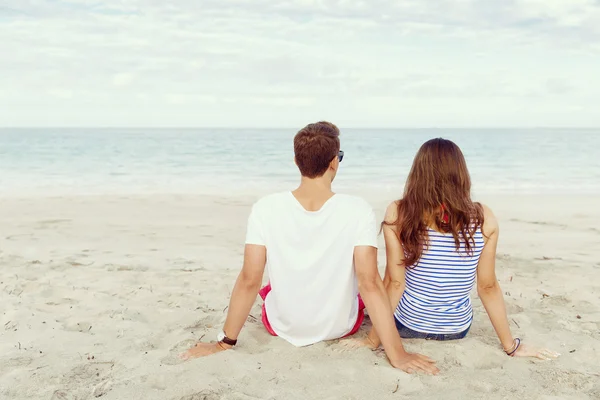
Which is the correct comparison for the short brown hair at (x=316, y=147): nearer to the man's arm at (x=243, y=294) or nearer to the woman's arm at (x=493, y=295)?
the man's arm at (x=243, y=294)

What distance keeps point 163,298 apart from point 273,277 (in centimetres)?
179

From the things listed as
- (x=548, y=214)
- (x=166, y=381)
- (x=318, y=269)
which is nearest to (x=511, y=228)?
(x=548, y=214)

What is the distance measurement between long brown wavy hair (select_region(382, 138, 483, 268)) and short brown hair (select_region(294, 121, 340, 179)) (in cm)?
51

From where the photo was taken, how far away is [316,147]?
307 cm

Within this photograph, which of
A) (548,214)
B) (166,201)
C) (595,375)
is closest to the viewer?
Result: (595,375)

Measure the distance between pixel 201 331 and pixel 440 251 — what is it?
1.75 m

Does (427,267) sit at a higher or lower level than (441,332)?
higher

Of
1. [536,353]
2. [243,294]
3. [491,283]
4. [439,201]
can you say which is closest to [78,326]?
[243,294]

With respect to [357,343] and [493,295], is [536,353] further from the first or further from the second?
[357,343]

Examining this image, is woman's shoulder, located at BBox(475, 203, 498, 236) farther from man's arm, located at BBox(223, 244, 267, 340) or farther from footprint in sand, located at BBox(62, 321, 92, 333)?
footprint in sand, located at BBox(62, 321, 92, 333)

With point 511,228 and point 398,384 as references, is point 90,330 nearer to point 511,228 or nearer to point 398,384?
point 398,384

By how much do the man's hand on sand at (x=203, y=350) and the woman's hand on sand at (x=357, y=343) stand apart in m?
0.71

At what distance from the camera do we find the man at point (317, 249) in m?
3.16

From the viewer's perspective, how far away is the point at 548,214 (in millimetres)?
9938
